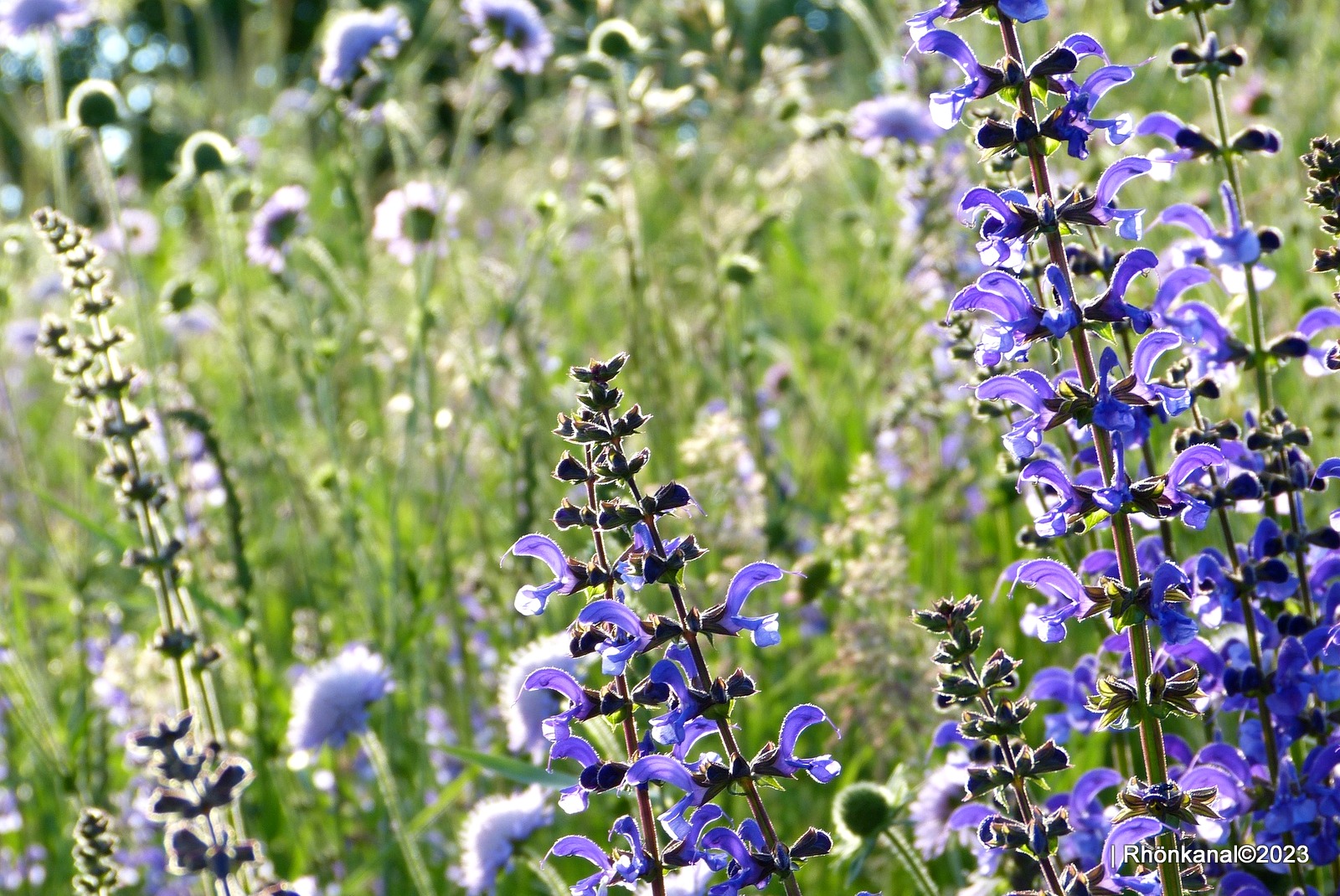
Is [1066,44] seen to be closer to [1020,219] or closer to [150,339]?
[1020,219]

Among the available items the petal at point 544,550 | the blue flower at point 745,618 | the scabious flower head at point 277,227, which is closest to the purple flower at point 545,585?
the petal at point 544,550

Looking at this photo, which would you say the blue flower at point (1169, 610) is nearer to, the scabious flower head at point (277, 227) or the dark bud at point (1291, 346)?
the dark bud at point (1291, 346)

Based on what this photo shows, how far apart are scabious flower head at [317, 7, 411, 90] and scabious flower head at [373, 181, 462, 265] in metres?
0.37

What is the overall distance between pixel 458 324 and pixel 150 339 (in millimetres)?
2038

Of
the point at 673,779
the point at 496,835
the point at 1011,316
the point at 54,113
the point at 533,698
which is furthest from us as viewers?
the point at 54,113

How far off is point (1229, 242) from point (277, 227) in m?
2.68

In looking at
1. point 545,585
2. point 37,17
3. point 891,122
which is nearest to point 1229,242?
point 545,585

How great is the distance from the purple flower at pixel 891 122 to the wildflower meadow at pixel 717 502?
2 cm

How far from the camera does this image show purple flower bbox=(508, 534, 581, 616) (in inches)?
54.7

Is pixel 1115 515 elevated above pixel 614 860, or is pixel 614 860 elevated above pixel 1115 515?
pixel 1115 515

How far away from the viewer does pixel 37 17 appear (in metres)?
3.78

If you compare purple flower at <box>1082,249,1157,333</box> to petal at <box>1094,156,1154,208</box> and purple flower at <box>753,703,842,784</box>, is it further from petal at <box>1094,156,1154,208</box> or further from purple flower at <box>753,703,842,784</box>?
purple flower at <box>753,703,842,784</box>

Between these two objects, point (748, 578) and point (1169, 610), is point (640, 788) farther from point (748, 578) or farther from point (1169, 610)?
point (1169, 610)

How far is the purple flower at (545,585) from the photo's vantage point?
1390 mm
